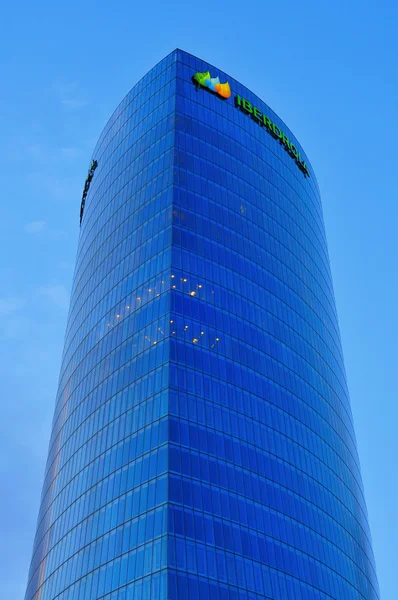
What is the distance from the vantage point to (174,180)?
106 meters

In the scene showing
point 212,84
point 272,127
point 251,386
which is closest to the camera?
point 251,386

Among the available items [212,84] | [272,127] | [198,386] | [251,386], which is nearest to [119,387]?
[198,386]

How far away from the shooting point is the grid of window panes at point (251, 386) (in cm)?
8281

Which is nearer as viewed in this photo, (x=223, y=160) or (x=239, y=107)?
(x=223, y=160)

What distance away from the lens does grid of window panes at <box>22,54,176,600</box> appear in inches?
3248

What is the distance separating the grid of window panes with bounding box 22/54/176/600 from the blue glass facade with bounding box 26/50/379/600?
31 cm

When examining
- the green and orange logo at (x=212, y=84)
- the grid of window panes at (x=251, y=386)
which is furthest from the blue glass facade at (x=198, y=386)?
the green and orange logo at (x=212, y=84)

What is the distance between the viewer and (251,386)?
323ft

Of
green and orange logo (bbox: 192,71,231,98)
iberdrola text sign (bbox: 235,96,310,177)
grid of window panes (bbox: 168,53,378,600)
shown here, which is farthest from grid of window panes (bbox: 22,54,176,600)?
iberdrola text sign (bbox: 235,96,310,177)

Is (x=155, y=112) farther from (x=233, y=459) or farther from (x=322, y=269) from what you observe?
(x=233, y=459)

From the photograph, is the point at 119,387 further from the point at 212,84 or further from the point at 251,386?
the point at 212,84

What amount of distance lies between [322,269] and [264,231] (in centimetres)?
2363

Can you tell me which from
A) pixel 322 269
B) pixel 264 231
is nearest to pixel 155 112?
pixel 264 231

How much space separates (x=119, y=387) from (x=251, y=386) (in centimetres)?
1565
